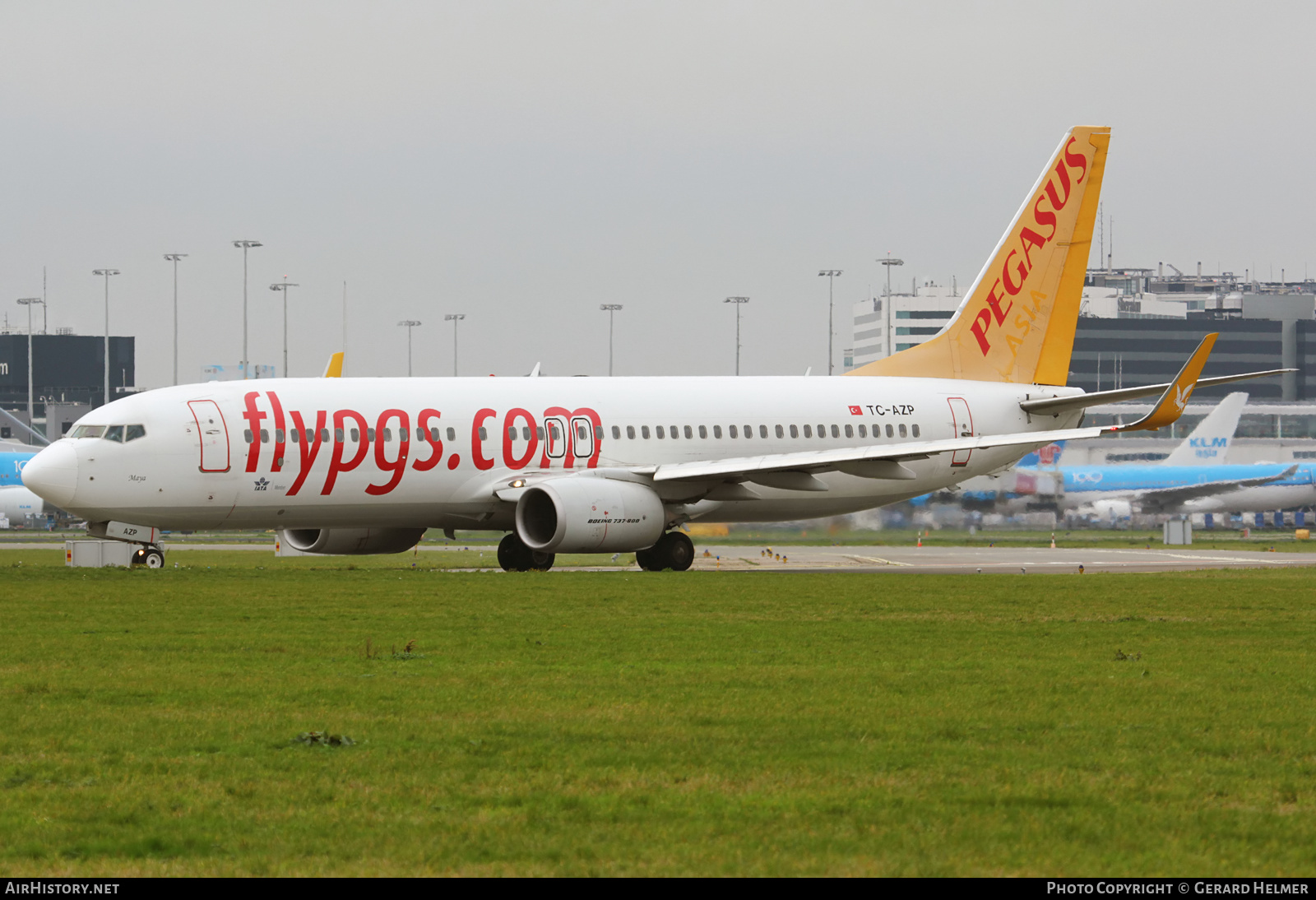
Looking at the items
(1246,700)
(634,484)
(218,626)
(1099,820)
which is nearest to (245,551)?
(634,484)

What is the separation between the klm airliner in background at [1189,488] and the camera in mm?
76688

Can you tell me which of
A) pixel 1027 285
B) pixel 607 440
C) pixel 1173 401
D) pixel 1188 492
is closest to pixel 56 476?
pixel 607 440

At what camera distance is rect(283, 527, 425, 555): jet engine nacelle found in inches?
1449

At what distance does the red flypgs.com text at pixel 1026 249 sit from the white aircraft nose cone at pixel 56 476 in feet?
68.1

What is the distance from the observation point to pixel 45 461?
31.4 metres

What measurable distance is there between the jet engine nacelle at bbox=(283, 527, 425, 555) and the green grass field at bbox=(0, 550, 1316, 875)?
14600 mm

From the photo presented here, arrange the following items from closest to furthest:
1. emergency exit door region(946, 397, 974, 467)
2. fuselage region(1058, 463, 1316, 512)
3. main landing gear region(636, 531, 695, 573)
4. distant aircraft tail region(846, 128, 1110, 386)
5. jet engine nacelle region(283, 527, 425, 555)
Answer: main landing gear region(636, 531, 695, 573)
jet engine nacelle region(283, 527, 425, 555)
emergency exit door region(946, 397, 974, 467)
distant aircraft tail region(846, 128, 1110, 386)
fuselage region(1058, 463, 1316, 512)

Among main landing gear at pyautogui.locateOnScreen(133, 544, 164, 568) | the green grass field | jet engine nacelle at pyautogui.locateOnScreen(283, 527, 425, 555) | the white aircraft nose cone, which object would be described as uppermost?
the white aircraft nose cone

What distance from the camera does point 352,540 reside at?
36.9m

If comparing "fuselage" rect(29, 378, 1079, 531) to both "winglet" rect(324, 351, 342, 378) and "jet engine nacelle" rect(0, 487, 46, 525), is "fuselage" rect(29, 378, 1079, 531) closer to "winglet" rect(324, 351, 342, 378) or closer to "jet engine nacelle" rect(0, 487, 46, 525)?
"winglet" rect(324, 351, 342, 378)

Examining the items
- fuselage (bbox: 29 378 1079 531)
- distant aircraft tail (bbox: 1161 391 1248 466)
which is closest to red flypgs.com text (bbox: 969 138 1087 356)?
fuselage (bbox: 29 378 1079 531)

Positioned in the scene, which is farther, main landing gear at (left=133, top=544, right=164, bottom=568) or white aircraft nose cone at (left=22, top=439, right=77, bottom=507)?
main landing gear at (left=133, top=544, right=164, bottom=568)

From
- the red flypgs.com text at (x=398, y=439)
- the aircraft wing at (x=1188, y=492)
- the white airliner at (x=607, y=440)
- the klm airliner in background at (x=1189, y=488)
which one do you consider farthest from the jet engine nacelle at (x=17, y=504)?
the red flypgs.com text at (x=398, y=439)

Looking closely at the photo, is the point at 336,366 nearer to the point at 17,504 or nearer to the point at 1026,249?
the point at 1026,249
